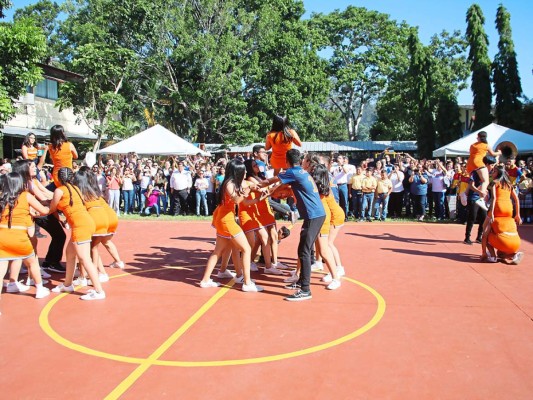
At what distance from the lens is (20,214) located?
20.7 ft

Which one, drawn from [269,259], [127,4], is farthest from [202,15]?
[269,259]

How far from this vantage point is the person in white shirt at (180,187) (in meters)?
16.8

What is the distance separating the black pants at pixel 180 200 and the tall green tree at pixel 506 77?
84.2 ft

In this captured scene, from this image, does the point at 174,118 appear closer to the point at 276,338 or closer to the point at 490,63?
the point at 490,63

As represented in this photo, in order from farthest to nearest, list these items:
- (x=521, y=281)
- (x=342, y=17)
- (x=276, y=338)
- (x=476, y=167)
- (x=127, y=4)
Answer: (x=342, y=17), (x=127, y=4), (x=476, y=167), (x=521, y=281), (x=276, y=338)

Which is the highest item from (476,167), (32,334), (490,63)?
(490,63)

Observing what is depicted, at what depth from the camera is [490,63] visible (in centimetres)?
3419

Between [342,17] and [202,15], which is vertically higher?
[342,17]

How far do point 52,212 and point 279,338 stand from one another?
3792 mm

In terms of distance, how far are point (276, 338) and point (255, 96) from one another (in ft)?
106

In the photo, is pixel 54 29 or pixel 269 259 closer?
pixel 269 259

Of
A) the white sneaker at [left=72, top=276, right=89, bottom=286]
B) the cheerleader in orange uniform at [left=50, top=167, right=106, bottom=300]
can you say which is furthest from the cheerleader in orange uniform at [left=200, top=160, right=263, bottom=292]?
the white sneaker at [left=72, top=276, right=89, bottom=286]

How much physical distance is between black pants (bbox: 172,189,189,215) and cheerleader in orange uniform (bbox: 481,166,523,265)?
1078cm

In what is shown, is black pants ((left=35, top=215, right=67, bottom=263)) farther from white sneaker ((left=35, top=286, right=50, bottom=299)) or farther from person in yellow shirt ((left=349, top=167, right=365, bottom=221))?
person in yellow shirt ((left=349, top=167, right=365, bottom=221))
